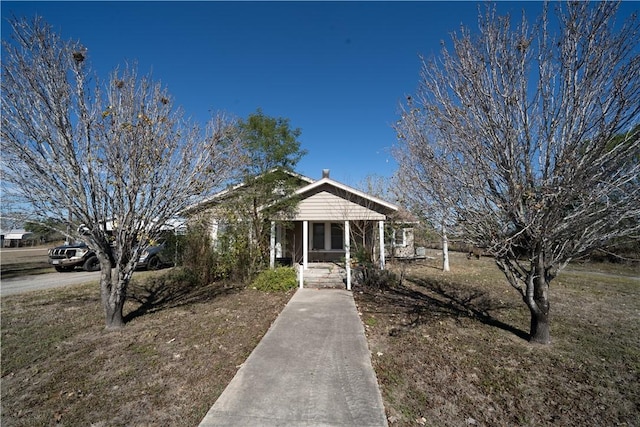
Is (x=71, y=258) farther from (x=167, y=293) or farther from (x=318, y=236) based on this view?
(x=318, y=236)

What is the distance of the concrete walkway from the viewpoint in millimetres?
2832

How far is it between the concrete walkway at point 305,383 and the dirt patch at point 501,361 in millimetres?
280

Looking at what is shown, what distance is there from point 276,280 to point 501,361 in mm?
6262

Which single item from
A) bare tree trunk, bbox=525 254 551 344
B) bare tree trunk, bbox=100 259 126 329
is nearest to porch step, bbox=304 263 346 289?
bare tree trunk, bbox=100 259 126 329

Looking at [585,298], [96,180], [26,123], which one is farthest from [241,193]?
[585,298]

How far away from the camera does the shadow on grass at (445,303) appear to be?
6031 millimetres

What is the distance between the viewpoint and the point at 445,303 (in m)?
7.29

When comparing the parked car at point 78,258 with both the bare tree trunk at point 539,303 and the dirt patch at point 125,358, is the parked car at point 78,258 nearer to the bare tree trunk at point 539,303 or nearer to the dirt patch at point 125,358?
the dirt patch at point 125,358

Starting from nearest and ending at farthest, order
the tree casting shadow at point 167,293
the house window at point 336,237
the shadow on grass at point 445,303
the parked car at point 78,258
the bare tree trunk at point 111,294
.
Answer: the bare tree trunk at point 111,294, the shadow on grass at point 445,303, the tree casting shadow at point 167,293, the parked car at point 78,258, the house window at point 336,237

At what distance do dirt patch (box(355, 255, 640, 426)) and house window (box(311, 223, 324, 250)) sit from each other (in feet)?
23.2

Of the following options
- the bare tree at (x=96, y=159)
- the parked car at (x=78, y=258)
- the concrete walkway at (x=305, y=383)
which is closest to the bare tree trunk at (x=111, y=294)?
the bare tree at (x=96, y=159)

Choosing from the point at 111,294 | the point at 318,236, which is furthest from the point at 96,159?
the point at 318,236

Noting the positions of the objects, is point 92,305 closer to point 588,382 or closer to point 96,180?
point 96,180

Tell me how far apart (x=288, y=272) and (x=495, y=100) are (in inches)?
281
